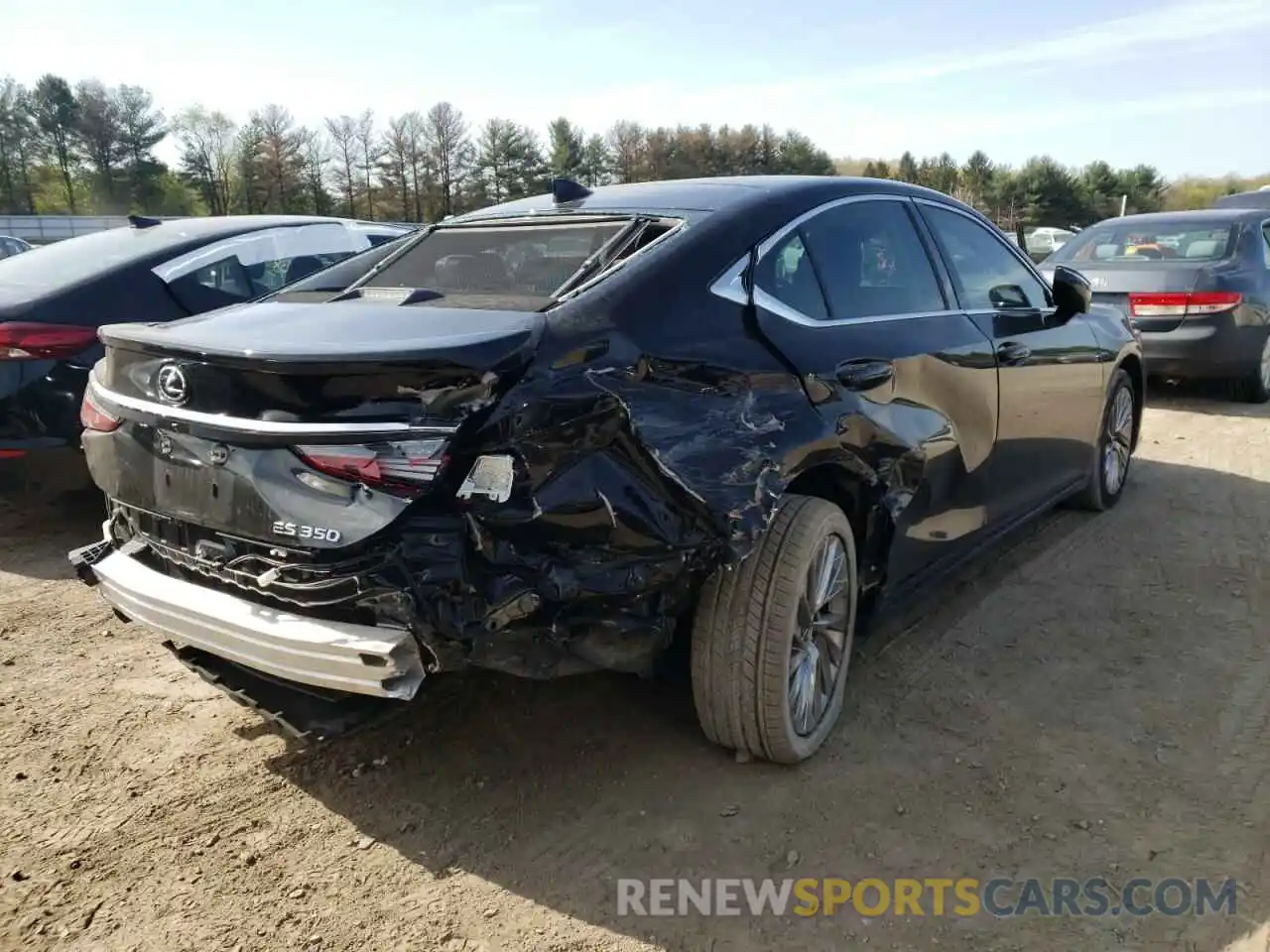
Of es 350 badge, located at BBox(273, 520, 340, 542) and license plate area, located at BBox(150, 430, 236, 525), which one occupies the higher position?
license plate area, located at BBox(150, 430, 236, 525)

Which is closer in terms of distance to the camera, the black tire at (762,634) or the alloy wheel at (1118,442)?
the black tire at (762,634)

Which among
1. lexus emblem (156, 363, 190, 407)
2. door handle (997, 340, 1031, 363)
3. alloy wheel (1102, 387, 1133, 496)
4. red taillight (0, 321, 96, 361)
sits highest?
lexus emblem (156, 363, 190, 407)

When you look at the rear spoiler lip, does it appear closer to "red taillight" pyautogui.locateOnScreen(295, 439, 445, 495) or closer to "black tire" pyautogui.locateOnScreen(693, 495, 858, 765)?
"red taillight" pyautogui.locateOnScreen(295, 439, 445, 495)

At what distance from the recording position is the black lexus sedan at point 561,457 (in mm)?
2143

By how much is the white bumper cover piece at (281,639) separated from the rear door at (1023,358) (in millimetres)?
2564

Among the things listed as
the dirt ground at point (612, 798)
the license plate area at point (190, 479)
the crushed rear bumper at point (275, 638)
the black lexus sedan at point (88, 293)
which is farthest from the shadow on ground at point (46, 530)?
the license plate area at point (190, 479)

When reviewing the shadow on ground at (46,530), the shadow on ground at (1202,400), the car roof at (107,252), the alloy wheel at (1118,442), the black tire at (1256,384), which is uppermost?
the car roof at (107,252)

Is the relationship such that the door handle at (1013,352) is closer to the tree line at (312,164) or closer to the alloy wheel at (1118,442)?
the alloy wheel at (1118,442)

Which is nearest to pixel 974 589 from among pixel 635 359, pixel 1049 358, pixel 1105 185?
pixel 1049 358

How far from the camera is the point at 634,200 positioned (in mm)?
3117

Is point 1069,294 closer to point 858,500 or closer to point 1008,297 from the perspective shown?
point 1008,297

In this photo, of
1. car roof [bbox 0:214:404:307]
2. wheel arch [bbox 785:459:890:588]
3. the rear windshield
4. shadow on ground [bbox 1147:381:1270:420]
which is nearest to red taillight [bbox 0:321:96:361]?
car roof [bbox 0:214:404:307]

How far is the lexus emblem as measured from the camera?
2381 millimetres

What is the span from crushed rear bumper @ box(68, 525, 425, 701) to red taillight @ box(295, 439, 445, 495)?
33 cm
